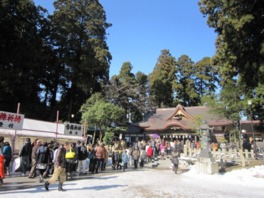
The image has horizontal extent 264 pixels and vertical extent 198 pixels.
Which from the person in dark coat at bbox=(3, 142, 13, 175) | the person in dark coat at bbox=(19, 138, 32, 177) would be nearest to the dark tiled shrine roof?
the person in dark coat at bbox=(19, 138, 32, 177)

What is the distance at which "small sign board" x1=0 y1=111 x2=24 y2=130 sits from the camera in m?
12.4

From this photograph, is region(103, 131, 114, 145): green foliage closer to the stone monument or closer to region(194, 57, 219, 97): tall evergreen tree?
the stone monument

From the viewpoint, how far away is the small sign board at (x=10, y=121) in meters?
12.4

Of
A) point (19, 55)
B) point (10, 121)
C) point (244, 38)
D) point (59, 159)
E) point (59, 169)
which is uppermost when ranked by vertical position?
point (19, 55)

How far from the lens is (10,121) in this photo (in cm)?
1269

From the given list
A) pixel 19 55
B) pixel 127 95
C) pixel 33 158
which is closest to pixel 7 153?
pixel 33 158

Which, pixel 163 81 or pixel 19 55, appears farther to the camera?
pixel 163 81

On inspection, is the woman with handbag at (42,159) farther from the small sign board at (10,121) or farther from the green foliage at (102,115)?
the green foliage at (102,115)

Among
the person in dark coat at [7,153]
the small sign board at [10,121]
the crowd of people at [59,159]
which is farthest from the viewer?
the small sign board at [10,121]

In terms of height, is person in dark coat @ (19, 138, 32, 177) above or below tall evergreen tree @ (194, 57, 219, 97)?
below

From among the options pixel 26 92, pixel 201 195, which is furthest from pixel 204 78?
pixel 201 195

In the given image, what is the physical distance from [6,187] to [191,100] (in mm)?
42895

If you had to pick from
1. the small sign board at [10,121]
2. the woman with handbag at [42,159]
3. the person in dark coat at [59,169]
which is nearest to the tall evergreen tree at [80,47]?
the small sign board at [10,121]

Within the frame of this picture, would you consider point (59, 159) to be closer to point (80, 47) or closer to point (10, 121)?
point (10, 121)
